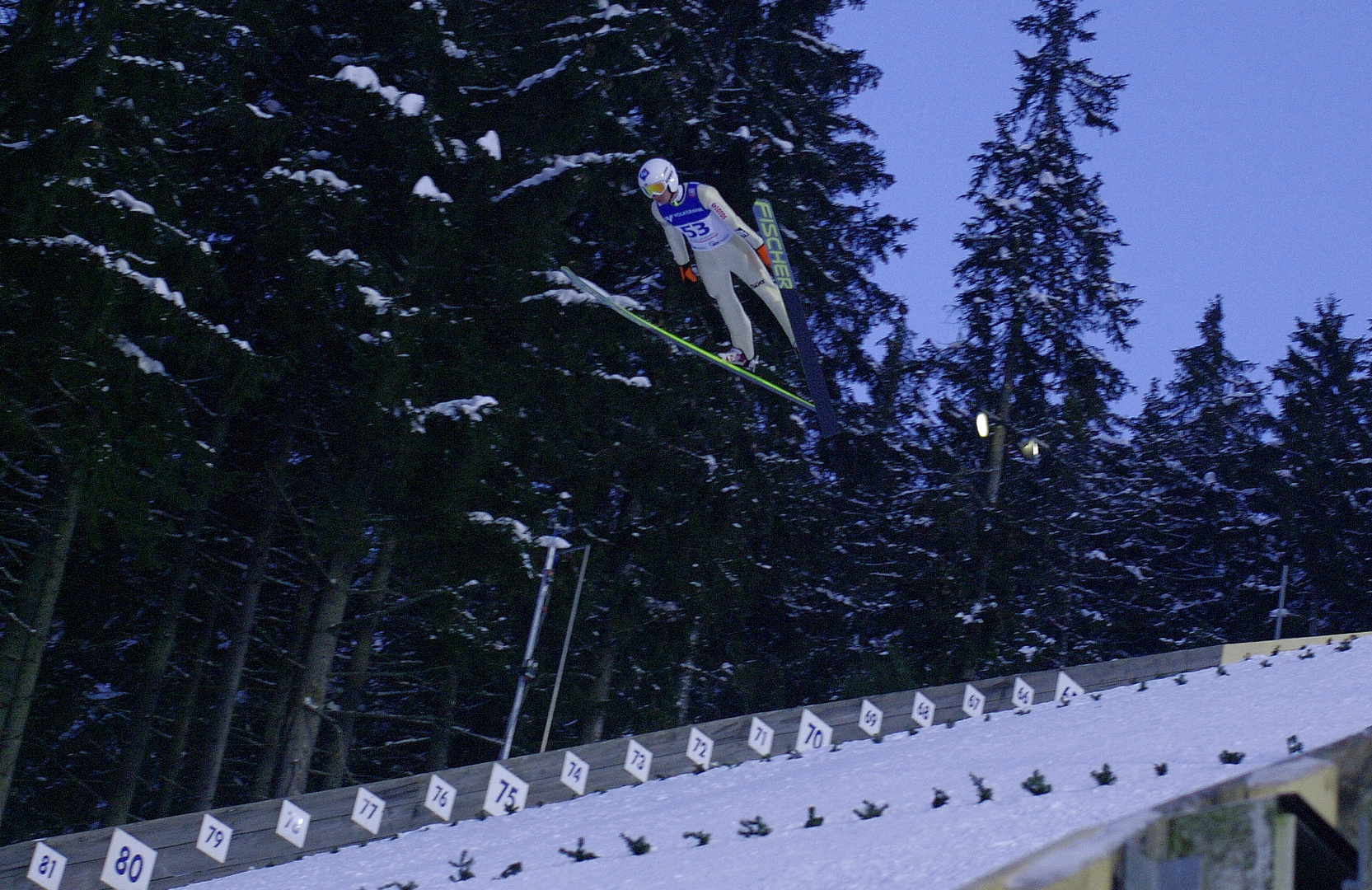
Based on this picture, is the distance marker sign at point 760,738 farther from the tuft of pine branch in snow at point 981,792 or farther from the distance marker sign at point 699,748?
the tuft of pine branch in snow at point 981,792

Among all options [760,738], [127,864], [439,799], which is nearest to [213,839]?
[127,864]

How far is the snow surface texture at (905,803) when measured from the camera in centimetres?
770

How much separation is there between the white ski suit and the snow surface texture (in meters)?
4.14

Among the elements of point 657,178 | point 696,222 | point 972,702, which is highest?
point 657,178

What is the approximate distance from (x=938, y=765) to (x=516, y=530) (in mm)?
5810

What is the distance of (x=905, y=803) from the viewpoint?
959 centimetres

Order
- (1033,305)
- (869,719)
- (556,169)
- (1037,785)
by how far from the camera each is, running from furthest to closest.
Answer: (1033,305)
(869,719)
(556,169)
(1037,785)

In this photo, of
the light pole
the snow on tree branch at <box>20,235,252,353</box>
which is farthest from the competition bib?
the snow on tree branch at <box>20,235,252,353</box>

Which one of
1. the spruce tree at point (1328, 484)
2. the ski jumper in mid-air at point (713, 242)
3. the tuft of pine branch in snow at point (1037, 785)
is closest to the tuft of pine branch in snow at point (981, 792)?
the tuft of pine branch in snow at point (1037, 785)

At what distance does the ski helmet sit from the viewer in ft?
42.1

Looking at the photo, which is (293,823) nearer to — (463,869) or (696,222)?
(463,869)

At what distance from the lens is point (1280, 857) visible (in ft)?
11.7

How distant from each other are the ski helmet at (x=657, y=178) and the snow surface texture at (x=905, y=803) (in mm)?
5294

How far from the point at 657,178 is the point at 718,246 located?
1.03 m
